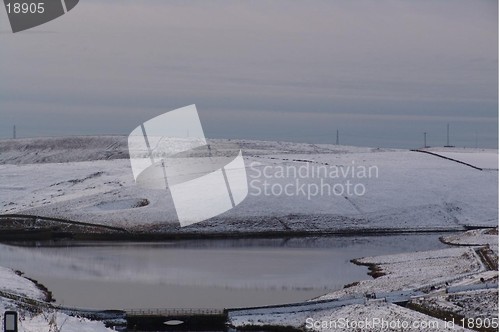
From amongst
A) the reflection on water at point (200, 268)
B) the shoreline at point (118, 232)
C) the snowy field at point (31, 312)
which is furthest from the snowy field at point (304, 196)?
the snowy field at point (31, 312)

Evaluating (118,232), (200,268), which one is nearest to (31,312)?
(200,268)

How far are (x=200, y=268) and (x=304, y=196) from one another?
2944 centimetres

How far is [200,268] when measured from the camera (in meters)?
50.1

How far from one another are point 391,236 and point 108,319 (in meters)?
39.2

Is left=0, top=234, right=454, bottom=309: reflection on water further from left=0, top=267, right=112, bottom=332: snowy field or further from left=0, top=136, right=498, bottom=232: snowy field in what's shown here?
left=0, top=136, right=498, bottom=232: snowy field

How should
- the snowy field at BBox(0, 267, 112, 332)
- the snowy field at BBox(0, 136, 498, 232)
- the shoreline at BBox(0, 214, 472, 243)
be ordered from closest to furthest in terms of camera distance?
the snowy field at BBox(0, 267, 112, 332), the shoreline at BBox(0, 214, 472, 243), the snowy field at BBox(0, 136, 498, 232)

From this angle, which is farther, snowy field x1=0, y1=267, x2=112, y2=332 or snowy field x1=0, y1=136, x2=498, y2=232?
snowy field x1=0, y1=136, x2=498, y2=232

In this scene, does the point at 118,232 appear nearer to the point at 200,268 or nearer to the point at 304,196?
the point at 304,196

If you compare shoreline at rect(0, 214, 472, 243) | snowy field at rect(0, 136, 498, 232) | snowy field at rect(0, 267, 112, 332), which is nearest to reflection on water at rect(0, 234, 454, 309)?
snowy field at rect(0, 267, 112, 332)

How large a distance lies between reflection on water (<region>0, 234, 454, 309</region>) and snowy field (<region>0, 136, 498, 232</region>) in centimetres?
603

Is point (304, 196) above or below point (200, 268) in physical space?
below

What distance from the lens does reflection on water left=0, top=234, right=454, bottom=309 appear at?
133 ft

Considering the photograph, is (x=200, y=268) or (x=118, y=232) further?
(x=118, y=232)

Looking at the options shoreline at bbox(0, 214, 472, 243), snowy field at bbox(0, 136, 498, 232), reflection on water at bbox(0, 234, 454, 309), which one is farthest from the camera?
snowy field at bbox(0, 136, 498, 232)
